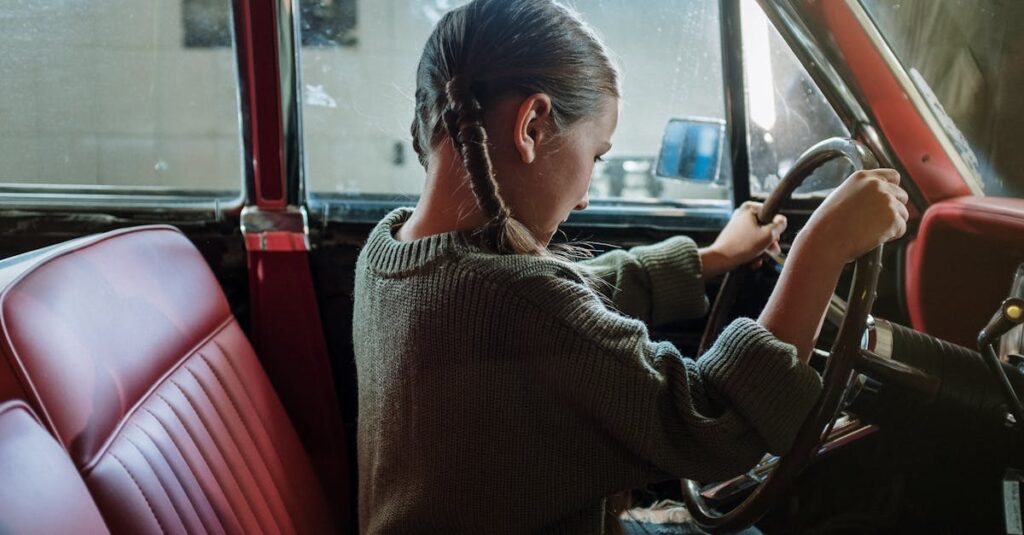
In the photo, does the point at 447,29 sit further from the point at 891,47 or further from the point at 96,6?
the point at 96,6

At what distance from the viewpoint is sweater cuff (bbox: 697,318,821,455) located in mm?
858

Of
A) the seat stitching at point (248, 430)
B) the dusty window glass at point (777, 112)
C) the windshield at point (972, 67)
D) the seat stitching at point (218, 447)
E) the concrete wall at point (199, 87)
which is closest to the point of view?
the seat stitching at point (218, 447)

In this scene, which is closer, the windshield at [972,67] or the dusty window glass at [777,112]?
the windshield at [972,67]

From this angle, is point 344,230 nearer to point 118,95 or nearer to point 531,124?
point 118,95

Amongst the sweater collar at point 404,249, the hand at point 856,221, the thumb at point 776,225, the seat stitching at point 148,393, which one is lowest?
the seat stitching at point 148,393

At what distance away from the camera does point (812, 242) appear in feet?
3.04

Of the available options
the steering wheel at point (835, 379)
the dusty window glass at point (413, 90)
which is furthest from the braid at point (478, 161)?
the dusty window glass at point (413, 90)

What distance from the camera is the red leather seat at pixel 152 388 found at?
833mm

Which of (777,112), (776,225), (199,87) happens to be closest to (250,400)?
(199,87)

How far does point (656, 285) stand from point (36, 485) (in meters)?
1.00

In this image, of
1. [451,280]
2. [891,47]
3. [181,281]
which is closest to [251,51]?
[181,281]

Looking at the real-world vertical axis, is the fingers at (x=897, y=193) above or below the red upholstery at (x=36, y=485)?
above

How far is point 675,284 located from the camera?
55.4 inches

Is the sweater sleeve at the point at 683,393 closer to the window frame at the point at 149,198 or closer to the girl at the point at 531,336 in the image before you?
the girl at the point at 531,336
